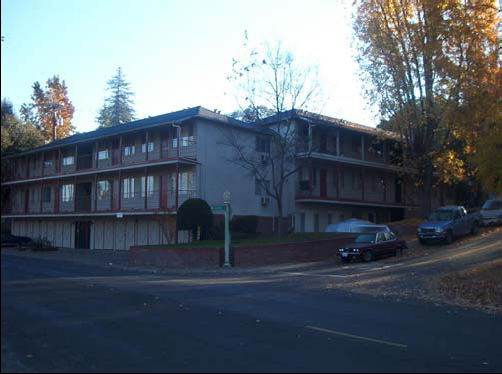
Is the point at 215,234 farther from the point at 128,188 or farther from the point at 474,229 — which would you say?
the point at 474,229

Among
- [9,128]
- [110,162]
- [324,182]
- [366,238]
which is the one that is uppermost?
[110,162]

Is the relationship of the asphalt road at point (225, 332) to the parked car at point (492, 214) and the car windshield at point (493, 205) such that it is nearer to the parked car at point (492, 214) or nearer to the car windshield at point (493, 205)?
the parked car at point (492, 214)

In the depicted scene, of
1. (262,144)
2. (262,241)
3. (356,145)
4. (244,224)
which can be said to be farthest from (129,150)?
(356,145)

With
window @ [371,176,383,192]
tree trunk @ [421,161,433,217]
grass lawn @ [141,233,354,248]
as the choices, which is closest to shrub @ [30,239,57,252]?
grass lawn @ [141,233,354,248]

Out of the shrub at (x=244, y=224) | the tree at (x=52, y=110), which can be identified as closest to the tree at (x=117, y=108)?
the tree at (x=52, y=110)

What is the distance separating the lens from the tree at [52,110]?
41.1 m

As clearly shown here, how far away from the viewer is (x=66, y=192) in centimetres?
4472

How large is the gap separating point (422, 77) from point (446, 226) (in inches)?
399

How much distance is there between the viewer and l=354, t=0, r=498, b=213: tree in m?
26.0

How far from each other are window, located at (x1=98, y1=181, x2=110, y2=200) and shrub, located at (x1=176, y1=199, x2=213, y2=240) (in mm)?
12170

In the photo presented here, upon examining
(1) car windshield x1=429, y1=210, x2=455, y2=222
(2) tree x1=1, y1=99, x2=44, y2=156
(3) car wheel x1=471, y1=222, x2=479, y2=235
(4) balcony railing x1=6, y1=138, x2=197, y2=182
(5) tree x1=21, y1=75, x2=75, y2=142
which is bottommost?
(3) car wheel x1=471, y1=222, x2=479, y2=235

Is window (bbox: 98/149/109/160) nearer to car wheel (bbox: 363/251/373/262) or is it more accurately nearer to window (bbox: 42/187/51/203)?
window (bbox: 42/187/51/203)

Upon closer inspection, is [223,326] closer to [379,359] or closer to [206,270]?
[379,359]

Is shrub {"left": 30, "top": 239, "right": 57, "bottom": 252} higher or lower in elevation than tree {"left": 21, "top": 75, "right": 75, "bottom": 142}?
lower
